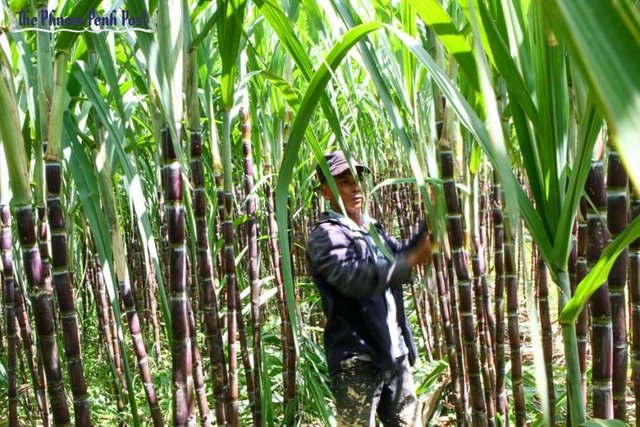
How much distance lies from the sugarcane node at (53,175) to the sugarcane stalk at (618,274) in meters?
1.02

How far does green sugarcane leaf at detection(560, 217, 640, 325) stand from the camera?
625 millimetres

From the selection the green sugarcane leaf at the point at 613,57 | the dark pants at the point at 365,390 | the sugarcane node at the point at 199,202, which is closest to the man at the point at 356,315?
the dark pants at the point at 365,390

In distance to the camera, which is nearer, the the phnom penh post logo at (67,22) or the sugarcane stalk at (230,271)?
the the phnom penh post logo at (67,22)

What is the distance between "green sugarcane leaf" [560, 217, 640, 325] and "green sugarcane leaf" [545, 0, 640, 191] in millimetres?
406

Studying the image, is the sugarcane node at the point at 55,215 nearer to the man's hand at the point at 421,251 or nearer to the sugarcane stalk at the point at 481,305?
the man's hand at the point at 421,251

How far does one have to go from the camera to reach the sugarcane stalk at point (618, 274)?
1.11 metres

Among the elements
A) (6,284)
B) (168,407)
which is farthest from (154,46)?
(168,407)

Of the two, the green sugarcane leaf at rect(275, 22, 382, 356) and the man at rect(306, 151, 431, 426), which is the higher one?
the green sugarcane leaf at rect(275, 22, 382, 356)

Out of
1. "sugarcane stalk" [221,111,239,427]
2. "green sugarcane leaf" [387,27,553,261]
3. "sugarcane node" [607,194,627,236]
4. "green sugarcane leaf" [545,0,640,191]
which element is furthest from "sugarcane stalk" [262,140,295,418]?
"green sugarcane leaf" [545,0,640,191]

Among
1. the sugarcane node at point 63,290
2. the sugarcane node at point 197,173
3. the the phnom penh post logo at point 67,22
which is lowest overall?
the sugarcane node at point 63,290

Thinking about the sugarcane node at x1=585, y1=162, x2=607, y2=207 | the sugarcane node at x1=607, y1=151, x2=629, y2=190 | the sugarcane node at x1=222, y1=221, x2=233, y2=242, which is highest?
the sugarcane node at x1=607, y1=151, x2=629, y2=190

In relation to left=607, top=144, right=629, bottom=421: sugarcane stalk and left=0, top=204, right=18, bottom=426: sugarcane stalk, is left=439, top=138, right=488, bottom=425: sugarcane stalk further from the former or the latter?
left=0, top=204, right=18, bottom=426: sugarcane stalk

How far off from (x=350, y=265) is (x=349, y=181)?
34 cm

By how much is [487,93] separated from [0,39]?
0.93 metres
